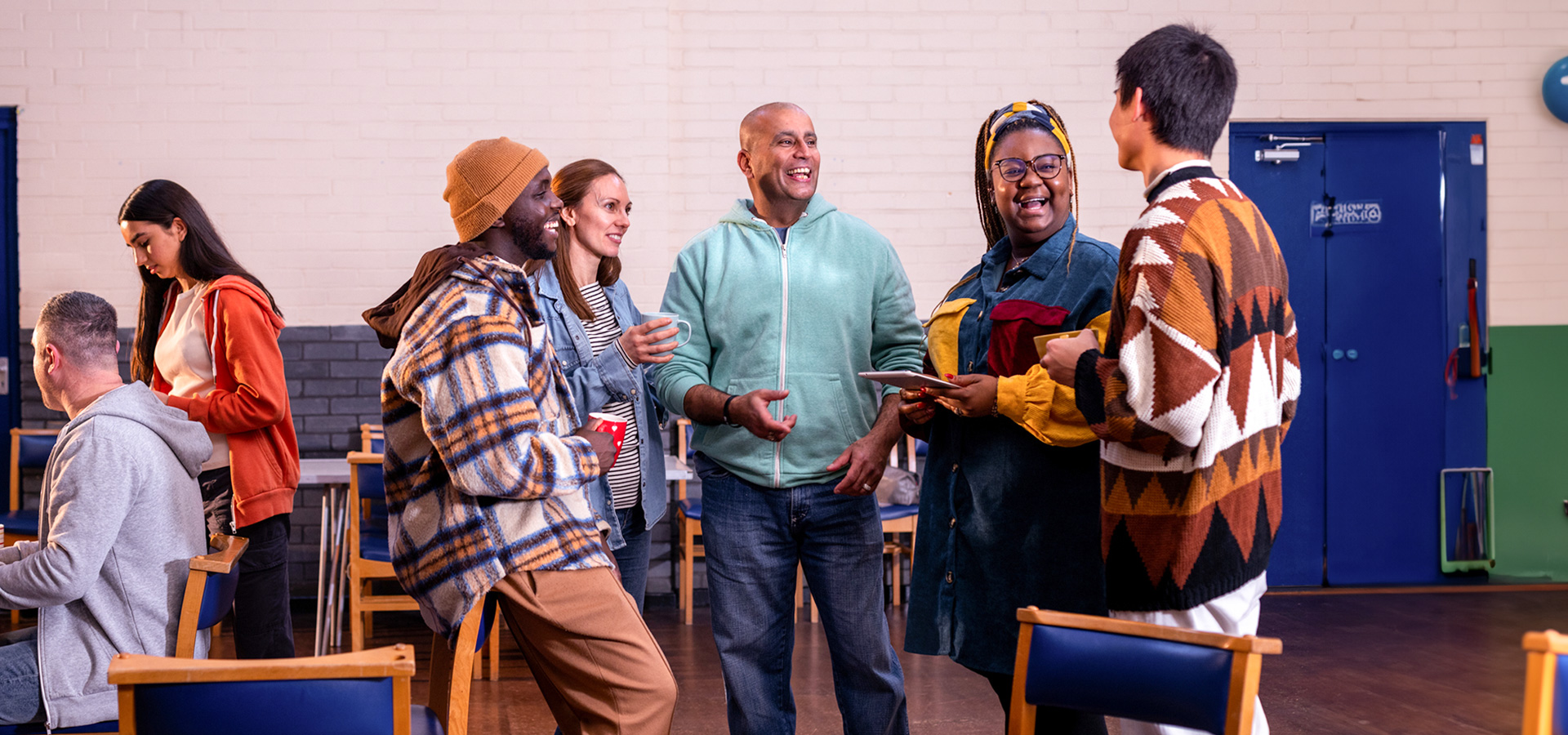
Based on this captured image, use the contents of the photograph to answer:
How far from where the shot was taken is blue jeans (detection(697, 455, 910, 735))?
252 cm

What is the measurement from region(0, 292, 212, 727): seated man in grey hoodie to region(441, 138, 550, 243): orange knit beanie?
749mm

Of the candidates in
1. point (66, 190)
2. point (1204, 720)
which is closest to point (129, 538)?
point (1204, 720)

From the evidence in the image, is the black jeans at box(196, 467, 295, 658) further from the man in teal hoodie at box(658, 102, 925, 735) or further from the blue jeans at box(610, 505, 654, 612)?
the man in teal hoodie at box(658, 102, 925, 735)

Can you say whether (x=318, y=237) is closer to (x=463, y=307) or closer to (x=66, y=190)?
(x=66, y=190)

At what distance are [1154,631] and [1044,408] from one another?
52 centimetres

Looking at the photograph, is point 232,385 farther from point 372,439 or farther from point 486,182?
point 372,439

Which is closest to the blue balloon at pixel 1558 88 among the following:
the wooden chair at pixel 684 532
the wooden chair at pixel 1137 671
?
the wooden chair at pixel 684 532

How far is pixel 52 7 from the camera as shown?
17.2ft

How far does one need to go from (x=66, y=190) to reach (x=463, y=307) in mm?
4489

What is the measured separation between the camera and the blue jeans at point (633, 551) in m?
2.76

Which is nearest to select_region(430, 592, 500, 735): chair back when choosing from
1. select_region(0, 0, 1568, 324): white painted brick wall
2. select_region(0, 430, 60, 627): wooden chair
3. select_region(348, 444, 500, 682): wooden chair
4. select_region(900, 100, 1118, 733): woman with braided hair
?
select_region(900, 100, 1118, 733): woman with braided hair

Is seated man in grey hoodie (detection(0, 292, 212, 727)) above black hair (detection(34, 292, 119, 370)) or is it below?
below

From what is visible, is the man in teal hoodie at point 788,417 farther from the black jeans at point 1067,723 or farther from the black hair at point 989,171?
the black jeans at point 1067,723

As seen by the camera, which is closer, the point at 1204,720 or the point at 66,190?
the point at 1204,720
